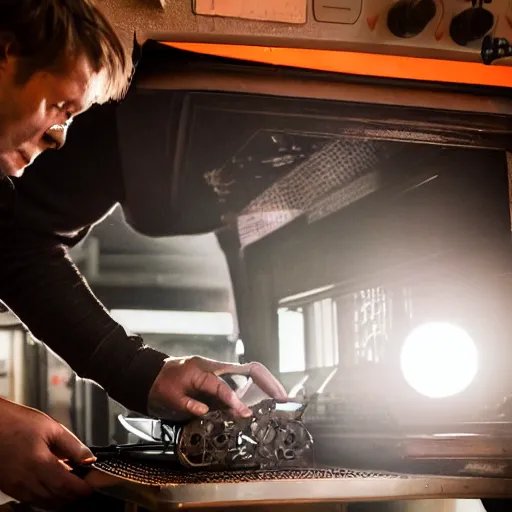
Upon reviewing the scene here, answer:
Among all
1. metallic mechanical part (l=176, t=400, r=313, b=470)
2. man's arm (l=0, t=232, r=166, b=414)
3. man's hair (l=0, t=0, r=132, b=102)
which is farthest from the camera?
man's arm (l=0, t=232, r=166, b=414)

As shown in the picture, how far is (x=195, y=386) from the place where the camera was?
131cm

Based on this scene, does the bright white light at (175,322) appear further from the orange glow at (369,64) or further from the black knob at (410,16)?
the black knob at (410,16)

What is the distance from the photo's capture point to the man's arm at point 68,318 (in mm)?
1315


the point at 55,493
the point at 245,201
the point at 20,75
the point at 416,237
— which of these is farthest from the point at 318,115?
the point at 55,493

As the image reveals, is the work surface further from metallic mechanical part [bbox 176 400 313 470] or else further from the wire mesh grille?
the wire mesh grille

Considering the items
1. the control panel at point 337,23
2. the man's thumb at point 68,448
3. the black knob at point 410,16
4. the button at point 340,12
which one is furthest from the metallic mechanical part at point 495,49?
the man's thumb at point 68,448

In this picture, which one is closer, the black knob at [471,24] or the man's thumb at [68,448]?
the man's thumb at [68,448]

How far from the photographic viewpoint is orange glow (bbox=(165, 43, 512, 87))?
1.36 m

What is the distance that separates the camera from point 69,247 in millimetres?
1351

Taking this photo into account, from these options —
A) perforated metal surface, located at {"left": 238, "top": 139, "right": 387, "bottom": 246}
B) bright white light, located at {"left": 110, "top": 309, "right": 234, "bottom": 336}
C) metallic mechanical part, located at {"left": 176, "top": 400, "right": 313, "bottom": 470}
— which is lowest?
metallic mechanical part, located at {"left": 176, "top": 400, "right": 313, "bottom": 470}

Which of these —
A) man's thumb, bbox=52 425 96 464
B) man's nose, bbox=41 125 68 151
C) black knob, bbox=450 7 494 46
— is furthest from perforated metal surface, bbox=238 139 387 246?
man's thumb, bbox=52 425 96 464

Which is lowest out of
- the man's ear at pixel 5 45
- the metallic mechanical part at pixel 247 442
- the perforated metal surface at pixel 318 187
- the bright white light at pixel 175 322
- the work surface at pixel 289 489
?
the work surface at pixel 289 489

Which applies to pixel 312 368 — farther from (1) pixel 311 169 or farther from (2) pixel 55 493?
(2) pixel 55 493

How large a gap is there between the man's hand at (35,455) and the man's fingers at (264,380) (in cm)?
33
